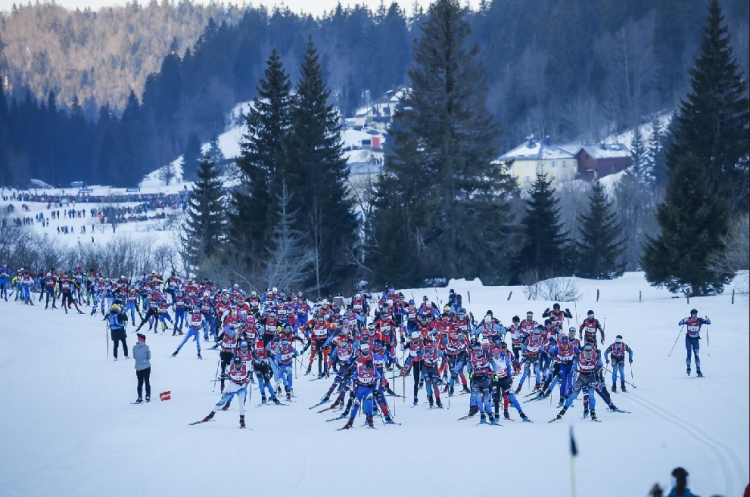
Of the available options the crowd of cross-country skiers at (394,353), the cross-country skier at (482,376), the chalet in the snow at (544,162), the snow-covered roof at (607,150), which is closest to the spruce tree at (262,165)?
the crowd of cross-country skiers at (394,353)

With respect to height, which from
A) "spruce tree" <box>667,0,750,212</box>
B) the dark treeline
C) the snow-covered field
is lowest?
the snow-covered field

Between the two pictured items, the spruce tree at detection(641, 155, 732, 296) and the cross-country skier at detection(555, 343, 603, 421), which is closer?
the cross-country skier at detection(555, 343, 603, 421)

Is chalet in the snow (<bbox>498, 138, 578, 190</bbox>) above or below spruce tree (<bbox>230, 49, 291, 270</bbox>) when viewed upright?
above

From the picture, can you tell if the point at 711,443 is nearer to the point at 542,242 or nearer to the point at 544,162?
the point at 542,242

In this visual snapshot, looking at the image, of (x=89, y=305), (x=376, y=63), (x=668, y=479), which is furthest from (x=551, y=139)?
(x=668, y=479)

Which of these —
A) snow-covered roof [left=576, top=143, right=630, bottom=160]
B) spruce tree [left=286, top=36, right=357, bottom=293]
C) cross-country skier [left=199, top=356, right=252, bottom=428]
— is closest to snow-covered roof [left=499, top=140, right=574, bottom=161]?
snow-covered roof [left=576, top=143, right=630, bottom=160]

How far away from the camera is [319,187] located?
46500mm

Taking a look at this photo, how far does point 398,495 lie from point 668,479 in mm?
4557

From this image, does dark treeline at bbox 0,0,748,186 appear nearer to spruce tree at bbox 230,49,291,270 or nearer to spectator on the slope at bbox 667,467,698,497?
spruce tree at bbox 230,49,291,270

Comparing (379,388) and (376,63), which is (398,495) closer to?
(379,388)

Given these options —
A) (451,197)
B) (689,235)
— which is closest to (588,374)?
(689,235)

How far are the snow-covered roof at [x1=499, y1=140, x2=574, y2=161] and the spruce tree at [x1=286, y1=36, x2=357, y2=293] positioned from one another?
51.7 metres

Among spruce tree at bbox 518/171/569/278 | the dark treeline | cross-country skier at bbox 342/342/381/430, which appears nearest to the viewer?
cross-country skier at bbox 342/342/381/430

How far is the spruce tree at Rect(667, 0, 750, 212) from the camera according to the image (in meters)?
42.5
